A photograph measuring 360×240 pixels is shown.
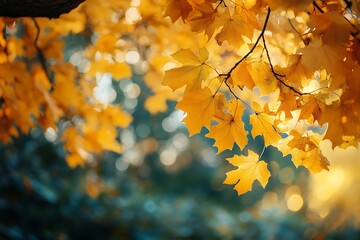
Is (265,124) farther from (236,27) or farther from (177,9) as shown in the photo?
(177,9)

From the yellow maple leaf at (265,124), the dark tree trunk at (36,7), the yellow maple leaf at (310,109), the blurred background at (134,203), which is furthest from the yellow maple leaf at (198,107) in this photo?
the blurred background at (134,203)

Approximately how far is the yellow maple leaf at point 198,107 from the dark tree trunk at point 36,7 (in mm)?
573

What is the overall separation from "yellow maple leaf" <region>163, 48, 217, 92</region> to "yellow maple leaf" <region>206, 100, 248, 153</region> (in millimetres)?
138

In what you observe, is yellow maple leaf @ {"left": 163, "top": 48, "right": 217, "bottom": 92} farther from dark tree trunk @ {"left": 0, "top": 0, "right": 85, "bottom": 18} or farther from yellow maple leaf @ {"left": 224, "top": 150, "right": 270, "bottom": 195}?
dark tree trunk @ {"left": 0, "top": 0, "right": 85, "bottom": 18}

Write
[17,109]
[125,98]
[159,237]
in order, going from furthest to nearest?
[125,98]
[159,237]
[17,109]

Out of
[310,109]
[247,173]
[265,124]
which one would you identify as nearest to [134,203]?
[247,173]

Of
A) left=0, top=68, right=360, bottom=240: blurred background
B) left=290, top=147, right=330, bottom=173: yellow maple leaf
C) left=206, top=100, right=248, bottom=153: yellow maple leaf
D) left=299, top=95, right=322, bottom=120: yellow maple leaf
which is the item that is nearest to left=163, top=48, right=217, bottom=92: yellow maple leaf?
left=206, top=100, right=248, bottom=153: yellow maple leaf

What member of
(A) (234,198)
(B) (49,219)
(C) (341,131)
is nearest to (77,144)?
(C) (341,131)

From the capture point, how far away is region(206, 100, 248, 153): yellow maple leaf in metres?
1.23

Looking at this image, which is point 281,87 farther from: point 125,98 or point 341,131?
point 125,98

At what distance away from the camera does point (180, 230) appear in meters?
5.81

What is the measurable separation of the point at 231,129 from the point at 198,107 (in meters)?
0.14

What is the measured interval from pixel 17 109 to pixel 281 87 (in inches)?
57.7

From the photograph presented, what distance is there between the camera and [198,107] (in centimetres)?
118
